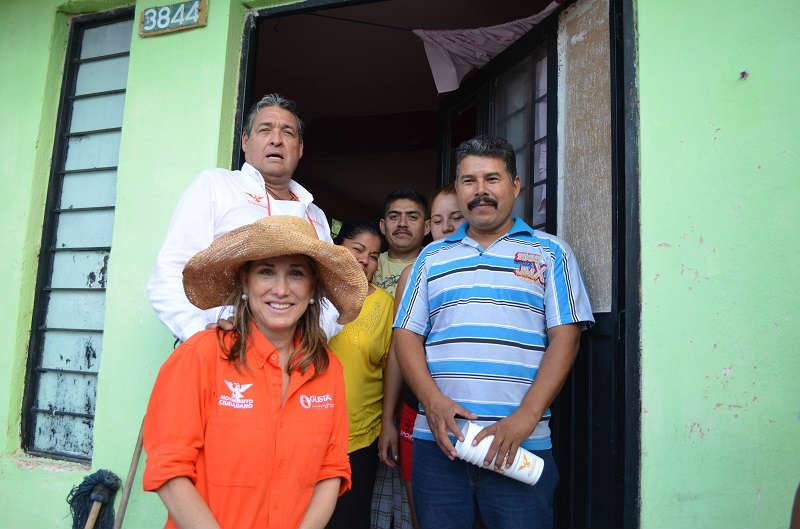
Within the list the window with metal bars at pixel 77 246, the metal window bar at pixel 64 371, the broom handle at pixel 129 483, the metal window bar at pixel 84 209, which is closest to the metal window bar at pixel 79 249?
the window with metal bars at pixel 77 246

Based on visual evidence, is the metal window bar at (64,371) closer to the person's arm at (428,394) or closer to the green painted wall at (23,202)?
the green painted wall at (23,202)

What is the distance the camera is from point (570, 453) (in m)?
2.71

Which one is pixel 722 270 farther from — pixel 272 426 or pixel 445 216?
pixel 272 426

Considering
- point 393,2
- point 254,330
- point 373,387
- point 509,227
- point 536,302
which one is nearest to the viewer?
point 254,330

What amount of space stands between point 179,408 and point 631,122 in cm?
195

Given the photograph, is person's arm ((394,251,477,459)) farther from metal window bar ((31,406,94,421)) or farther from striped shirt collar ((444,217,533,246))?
metal window bar ((31,406,94,421))

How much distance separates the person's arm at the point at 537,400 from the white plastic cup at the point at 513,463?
0.01m

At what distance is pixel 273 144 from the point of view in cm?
266

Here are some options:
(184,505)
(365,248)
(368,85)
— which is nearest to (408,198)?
(365,248)

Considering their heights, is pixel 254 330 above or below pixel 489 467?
above

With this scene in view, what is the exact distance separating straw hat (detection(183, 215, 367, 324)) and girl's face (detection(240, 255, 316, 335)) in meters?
0.04

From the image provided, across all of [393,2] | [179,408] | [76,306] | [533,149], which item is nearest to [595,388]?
[533,149]

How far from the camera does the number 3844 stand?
325 centimetres

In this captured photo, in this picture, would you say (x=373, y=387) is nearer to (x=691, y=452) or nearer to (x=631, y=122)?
(x=691, y=452)
